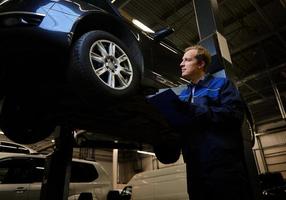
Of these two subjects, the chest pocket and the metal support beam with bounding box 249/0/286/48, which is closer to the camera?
the chest pocket

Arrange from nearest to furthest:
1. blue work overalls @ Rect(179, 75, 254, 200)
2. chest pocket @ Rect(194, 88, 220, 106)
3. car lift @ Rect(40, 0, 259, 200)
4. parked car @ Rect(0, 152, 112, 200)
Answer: blue work overalls @ Rect(179, 75, 254, 200) → chest pocket @ Rect(194, 88, 220, 106) → car lift @ Rect(40, 0, 259, 200) → parked car @ Rect(0, 152, 112, 200)

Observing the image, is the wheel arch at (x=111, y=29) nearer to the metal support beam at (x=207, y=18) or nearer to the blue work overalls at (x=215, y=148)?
the metal support beam at (x=207, y=18)

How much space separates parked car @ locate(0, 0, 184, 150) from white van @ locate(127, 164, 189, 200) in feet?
9.10

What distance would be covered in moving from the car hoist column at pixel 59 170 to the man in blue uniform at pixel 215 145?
182 cm

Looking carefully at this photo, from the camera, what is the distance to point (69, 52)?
2.33m

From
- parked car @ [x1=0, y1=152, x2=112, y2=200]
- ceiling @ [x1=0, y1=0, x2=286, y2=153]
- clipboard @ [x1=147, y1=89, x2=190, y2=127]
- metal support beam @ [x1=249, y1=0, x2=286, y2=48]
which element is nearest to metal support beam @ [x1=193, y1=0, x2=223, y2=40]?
clipboard @ [x1=147, y1=89, x2=190, y2=127]

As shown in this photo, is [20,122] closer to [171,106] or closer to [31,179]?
[171,106]

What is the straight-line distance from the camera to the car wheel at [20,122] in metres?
2.97

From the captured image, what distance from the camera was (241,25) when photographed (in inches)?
307

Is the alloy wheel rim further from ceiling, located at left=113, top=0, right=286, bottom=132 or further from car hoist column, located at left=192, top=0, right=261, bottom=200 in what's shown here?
ceiling, located at left=113, top=0, right=286, bottom=132

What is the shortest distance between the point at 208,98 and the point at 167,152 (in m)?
2.31

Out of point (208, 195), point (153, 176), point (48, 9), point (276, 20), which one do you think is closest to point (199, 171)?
point (208, 195)

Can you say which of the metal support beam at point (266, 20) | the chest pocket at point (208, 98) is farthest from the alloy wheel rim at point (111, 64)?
the metal support beam at point (266, 20)

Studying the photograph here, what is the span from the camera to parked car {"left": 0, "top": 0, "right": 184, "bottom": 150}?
2.17 m
